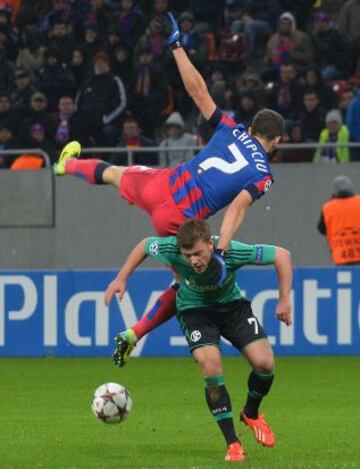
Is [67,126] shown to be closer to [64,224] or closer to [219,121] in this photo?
[64,224]

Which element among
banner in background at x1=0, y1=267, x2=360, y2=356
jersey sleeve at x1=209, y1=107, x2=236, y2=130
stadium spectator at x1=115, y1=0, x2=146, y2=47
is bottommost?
banner in background at x1=0, y1=267, x2=360, y2=356

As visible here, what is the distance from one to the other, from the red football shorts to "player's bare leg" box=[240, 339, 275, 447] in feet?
4.32

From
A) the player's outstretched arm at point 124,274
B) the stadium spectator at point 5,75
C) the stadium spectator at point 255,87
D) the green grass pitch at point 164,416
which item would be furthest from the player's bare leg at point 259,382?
the stadium spectator at point 5,75

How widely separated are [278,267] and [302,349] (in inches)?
325

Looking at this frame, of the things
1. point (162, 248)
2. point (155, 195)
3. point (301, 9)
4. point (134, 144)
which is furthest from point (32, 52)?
point (162, 248)

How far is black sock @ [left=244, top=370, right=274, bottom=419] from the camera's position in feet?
34.4

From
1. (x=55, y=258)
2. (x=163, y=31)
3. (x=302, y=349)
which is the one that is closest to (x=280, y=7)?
(x=163, y=31)

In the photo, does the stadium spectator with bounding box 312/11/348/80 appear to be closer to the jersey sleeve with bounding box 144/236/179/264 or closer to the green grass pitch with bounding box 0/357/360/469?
the green grass pitch with bounding box 0/357/360/469

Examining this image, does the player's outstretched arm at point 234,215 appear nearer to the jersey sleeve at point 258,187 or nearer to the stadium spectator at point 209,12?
the jersey sleeve at point 258,187

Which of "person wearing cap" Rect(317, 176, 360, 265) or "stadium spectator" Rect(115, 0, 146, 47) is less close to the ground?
"stadium spectator" Rect(115, 0, 146, 47)

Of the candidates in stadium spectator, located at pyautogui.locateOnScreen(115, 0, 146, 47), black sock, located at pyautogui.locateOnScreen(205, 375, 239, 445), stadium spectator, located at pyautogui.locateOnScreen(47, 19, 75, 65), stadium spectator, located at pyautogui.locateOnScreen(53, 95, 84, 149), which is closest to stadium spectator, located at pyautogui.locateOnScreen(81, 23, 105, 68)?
stadium spectator, located at pyautogui.locateOnScreen(47, 19, 75, 65)

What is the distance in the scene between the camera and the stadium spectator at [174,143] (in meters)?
20.5

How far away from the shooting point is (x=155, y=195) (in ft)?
37.1

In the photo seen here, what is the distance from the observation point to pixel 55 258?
2156 cm
